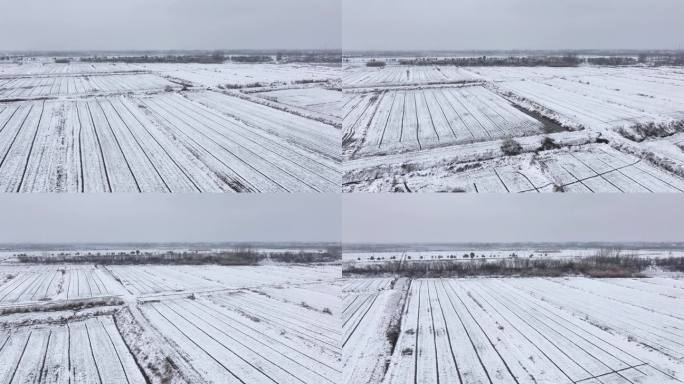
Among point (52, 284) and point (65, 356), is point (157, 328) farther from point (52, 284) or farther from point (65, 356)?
point (52, 284)

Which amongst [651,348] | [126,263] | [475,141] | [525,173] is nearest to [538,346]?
[651,348]

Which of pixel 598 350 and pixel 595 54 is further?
pixel 595 54

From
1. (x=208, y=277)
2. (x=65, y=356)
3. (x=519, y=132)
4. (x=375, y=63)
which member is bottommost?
(x=65, y=356)

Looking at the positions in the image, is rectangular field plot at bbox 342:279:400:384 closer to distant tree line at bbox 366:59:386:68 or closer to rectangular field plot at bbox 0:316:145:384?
rectangular field plot at bbox 0:316:145:384

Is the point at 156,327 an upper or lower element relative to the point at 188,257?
lower

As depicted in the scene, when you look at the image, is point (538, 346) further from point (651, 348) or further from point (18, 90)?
point (18, 90)

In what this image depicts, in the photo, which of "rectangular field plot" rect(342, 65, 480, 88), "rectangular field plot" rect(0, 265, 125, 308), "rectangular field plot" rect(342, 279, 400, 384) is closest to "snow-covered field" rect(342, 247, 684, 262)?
"rectangular field plot" rect(342, 279, 400, 384)

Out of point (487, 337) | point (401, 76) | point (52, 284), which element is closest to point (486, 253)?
point (487, 337)
